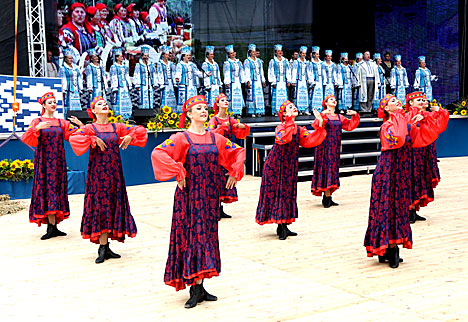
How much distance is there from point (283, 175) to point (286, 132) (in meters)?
0.44

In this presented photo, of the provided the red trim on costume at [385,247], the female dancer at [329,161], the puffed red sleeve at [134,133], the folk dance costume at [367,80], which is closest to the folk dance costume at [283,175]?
the red trim on costume at [385,247]

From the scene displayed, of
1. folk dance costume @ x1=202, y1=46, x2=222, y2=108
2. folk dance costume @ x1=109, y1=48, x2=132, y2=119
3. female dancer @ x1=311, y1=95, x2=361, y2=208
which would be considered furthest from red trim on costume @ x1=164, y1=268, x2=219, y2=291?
folk dance costume @ x1=202, y1=46, x2=222, y2=108

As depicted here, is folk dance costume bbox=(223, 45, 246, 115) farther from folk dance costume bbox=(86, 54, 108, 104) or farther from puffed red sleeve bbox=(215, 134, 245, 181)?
puffed red sleeve bbox=(215, 134, 245, 181)

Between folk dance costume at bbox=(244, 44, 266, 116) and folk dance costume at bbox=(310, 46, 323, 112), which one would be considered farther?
folk dance costume at bbox=(310, 46, 323, 112)

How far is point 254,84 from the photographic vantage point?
501 inches

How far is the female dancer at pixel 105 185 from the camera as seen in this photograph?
4969 millimetres

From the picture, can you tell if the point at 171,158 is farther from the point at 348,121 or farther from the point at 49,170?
the point at 348,121

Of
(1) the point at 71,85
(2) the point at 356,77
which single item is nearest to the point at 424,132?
(1) the point at 71,85

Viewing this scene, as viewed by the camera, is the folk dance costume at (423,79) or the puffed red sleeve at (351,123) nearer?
the puffed red sleeve at (351,123)

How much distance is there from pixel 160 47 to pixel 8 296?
9576 mm

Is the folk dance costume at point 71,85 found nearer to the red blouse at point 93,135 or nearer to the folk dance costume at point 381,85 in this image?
the red blouse at point 93,135

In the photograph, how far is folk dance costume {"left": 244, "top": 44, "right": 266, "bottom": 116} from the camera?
41.3 ft

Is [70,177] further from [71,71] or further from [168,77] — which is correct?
[168,77]

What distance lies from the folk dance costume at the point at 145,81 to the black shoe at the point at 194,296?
8.93m
